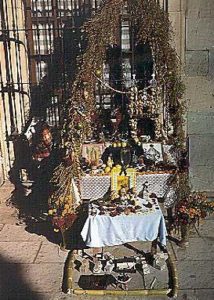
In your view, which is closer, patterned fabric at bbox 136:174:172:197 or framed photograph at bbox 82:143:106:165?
patterned fabric at bbox 136:174:172:197

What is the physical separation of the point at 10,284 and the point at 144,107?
16.5 feet

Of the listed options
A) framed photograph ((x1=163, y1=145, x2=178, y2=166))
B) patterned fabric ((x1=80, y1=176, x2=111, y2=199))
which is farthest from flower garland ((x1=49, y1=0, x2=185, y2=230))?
framed photograph ((x1=163, y1=145, x2=178, y2=166))

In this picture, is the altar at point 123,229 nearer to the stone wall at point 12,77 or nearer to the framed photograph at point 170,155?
the framed photograph at point 170,155

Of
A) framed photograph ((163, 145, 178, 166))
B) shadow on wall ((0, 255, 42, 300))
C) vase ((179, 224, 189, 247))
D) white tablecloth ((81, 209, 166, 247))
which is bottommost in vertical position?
shadow on wall ((0, 255, 42, 300))

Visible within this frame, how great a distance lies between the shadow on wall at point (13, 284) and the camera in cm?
834

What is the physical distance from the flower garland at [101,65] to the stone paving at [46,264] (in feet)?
2.90

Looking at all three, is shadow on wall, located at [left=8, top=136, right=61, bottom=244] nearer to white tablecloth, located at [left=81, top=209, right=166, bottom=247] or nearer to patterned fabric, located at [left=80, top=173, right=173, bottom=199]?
patterned fabric, located at [left=80, top=173, right=173, bottom=199]

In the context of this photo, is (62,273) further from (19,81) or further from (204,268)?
(19,81)

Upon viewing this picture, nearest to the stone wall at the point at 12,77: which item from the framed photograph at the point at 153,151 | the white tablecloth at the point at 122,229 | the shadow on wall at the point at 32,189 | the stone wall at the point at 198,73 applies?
Result: the shadow on wall at the point at 32,189

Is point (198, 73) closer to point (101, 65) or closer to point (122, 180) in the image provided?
point (101, 65)

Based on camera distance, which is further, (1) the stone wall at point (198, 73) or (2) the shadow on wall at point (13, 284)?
(1) the stone wall at point (198, 73)

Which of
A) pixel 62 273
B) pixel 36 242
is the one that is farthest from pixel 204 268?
pixel 36 242

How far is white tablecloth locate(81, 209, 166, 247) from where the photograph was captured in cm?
895

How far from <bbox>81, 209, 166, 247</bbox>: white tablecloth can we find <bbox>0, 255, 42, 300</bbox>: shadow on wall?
1273 mm
